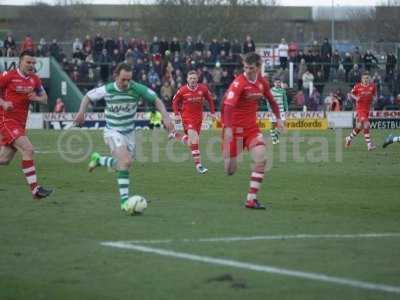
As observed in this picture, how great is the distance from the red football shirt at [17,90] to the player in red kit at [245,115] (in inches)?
134

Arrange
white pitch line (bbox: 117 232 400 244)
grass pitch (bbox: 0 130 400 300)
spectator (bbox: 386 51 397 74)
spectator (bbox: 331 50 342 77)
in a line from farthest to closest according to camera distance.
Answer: spectator (bbox: 386 51 397 74) < spectator (bbox: 331 50 342 77) < white pitch line (bbox: 117 232 400 244) < grass pitch (bbox: 0 130 400 300)

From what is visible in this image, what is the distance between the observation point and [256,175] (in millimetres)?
13719

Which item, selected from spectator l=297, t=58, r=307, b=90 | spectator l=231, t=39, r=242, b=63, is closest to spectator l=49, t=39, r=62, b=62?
spectator l=231, t=39, r=242, b=63

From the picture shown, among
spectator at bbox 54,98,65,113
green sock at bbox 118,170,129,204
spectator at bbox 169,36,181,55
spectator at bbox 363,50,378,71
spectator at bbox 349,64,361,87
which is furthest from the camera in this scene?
spectator at bbox 363,50,378,71

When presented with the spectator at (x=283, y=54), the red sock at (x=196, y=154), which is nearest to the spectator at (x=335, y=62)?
the spectator at (x=283, y=54)

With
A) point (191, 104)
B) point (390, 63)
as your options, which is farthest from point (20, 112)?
point (390, 63)

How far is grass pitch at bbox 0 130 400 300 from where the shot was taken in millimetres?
8414

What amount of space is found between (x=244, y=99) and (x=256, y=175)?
1245 mm

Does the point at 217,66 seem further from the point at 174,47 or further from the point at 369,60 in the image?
the point at 369,60

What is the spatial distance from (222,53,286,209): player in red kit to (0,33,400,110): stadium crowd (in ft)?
99.1

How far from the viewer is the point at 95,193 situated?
16125mm

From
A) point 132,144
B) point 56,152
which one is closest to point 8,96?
point 132,144

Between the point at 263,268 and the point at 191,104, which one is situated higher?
the point at 191,104

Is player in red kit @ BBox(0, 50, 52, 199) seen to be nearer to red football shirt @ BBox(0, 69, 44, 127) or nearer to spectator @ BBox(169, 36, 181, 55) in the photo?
red football shirt @ BBox(0, 69, 44, 127)
